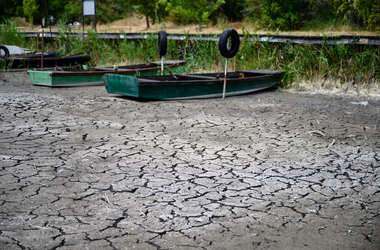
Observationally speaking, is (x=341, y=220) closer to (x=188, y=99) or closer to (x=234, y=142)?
(x=234, y=142)

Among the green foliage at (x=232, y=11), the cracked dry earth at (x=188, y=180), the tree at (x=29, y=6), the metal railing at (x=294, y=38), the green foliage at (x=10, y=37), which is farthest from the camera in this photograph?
the tree at (x=29, y=6)

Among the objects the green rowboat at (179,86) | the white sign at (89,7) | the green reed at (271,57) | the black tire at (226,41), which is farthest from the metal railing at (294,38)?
the white sign at (89,7)

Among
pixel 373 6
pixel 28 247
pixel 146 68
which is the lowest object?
pixel 28 247

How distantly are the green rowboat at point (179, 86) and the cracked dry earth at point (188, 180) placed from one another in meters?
1.11

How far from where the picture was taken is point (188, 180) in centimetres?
363

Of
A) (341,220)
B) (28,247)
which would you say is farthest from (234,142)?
(28,247)

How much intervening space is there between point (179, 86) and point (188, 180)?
458 centimetres

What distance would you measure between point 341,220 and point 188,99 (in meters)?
5.71

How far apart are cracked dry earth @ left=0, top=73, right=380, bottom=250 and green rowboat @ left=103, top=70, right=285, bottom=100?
1.11m

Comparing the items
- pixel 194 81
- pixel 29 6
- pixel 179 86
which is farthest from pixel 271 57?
pixel 29 6

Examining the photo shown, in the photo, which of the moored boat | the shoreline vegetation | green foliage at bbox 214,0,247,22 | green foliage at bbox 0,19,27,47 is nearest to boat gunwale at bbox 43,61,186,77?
the shoreline vegetation

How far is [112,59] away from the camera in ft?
46.5

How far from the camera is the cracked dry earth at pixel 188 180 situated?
2.64 metres

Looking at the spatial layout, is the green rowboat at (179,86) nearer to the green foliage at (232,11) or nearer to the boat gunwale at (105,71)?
the boat gunwale at (105,71)
